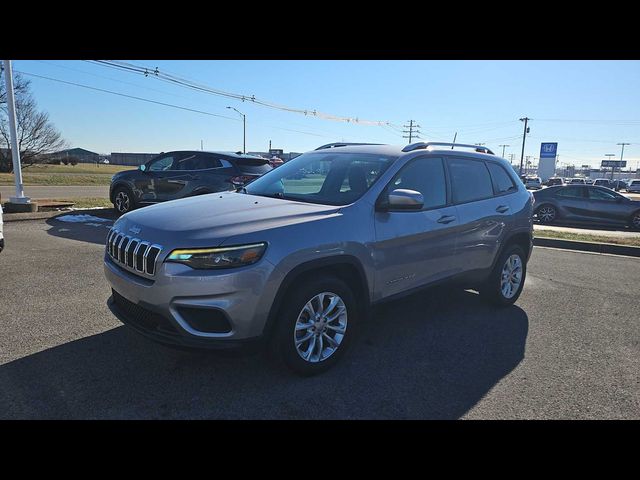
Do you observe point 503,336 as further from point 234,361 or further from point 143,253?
point 143,253

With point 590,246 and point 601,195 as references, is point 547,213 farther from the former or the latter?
point 590,246

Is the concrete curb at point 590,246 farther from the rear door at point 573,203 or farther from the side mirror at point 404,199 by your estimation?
the side mirror at point 404,199

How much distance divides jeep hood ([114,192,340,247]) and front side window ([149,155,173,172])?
7317 millimetres

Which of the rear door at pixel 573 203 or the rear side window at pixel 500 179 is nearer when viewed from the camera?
the rear side window at pixel 500 179

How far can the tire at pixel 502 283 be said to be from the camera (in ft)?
16.5

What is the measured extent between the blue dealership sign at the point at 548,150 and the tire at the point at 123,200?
7785cm

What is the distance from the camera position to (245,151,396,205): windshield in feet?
12.8

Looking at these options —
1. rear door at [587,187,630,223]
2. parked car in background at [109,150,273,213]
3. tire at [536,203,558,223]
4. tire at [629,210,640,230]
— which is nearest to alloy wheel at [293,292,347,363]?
parked car in background at [109,150,273,213]

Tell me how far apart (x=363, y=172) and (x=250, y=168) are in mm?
6608

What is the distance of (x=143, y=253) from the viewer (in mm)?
3070

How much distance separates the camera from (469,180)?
15.6 feet

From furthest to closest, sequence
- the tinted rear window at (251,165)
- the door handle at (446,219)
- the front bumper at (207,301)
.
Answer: the tinted rear window at (251,165), the door handle at (446,219), the front bumper at (207,301)

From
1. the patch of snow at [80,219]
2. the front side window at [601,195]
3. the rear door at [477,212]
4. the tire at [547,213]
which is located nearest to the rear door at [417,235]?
the rear door at [477,212]
